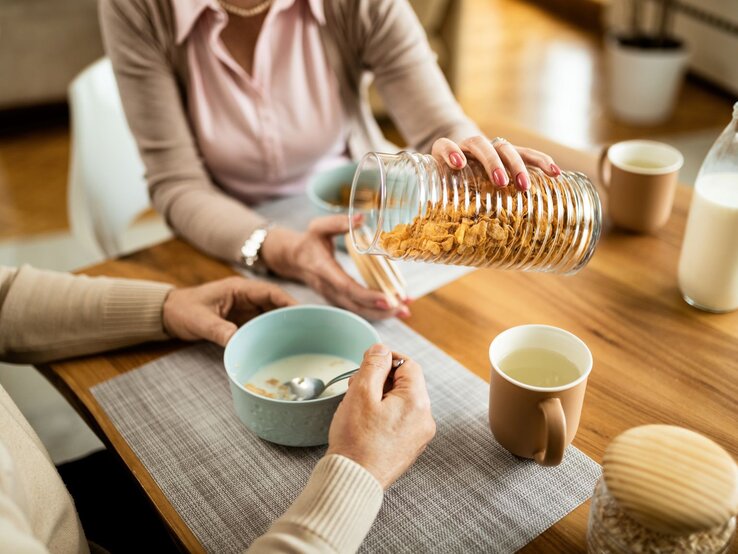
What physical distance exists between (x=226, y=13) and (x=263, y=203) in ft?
1.07

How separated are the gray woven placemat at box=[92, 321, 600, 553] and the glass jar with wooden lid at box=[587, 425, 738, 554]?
12 cm

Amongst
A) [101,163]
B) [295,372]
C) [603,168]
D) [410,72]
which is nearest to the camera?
[295,372]

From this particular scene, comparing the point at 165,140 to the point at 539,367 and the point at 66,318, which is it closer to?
the point at 66,318

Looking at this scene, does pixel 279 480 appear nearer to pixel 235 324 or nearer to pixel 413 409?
pixel 413 409

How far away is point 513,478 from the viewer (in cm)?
72

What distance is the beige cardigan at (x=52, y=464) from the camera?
0.62 metres

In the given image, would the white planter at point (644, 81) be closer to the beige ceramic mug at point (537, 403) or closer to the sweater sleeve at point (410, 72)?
the sweater sleeve at point (410, 72)

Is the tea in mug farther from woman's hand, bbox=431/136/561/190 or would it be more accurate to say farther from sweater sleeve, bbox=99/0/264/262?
sweater sleeve, bbox=99/0/264/262

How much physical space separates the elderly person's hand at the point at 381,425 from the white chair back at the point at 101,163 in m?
0.90

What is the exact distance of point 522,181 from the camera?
2.57 ft

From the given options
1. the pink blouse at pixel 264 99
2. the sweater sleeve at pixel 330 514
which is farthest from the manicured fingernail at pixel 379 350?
the pink blouse at pixel 264 99

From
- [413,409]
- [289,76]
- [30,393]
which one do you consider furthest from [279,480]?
[30,393]

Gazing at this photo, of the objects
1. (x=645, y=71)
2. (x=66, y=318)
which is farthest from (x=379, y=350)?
(x=645, y=71)

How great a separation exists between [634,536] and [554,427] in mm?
120
